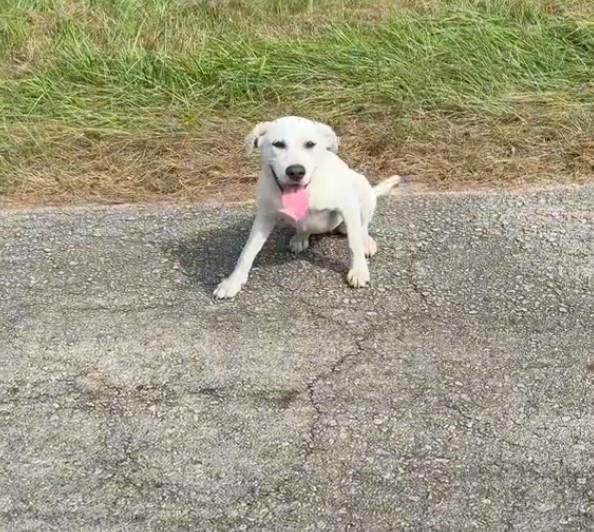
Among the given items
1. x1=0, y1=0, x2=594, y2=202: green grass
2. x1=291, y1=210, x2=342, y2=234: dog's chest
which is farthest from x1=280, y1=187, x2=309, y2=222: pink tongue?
x1=0, y1=0, x2=594, y2=202: green grass

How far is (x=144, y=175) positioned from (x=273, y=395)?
8.28 feet

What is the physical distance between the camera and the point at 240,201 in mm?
5121

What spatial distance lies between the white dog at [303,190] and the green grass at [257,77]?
1.50m

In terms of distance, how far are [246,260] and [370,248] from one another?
0.66m

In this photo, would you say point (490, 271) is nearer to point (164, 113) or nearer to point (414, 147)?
point (414, 147)

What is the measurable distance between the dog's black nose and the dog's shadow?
0.71 metres

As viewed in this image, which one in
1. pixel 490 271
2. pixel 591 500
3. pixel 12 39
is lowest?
pixel 12 39

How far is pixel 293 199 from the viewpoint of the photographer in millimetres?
3715

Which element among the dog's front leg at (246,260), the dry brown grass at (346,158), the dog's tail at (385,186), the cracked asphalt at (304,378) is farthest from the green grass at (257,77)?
the dog's front leg at (246,260)

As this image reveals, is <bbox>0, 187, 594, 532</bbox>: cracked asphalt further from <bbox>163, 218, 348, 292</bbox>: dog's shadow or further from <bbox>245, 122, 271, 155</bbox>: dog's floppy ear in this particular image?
<bbox>245, 122, 271, 155</bbox>: dog's floppy ear

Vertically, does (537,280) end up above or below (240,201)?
above

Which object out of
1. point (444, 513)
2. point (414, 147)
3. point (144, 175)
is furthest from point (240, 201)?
point (444, 513)

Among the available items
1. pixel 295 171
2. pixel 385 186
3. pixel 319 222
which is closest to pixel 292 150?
pixel 295 171

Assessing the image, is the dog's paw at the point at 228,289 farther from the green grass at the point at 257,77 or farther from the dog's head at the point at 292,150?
the green grass at the point at 257,77
